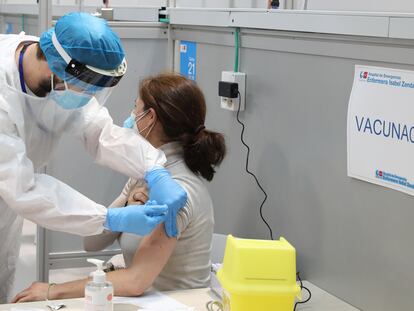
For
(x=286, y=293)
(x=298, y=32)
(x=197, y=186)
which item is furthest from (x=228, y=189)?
(x=286, y=293)

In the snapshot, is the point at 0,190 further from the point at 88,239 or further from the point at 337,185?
the point at 337,185

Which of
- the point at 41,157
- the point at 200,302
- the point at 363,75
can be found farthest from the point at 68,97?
the point at 363,75

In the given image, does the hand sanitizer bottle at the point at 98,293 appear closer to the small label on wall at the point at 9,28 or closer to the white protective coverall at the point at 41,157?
the white protective coverall at the point at 41,157

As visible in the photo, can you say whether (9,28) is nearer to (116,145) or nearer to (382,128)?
(116,145)

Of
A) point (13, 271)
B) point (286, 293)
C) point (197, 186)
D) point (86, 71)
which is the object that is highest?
point (86, 71)

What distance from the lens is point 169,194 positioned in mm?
1771

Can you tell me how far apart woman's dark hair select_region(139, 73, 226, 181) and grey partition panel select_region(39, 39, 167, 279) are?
0.64 metres

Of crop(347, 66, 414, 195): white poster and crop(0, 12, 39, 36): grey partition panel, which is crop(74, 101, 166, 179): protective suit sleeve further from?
crop(0, 12, 39, 36): grey partition panel

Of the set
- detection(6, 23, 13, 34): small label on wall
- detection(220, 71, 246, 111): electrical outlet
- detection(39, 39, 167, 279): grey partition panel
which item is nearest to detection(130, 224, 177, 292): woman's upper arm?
detection(220, 71, 246, 111): electrical outlet

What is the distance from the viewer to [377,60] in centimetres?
164

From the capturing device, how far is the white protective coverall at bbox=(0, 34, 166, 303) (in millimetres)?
1622

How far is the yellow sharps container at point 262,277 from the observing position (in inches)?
60.2

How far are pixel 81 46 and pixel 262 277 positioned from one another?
2.26 ft

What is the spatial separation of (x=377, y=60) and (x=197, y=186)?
1.98 feet
